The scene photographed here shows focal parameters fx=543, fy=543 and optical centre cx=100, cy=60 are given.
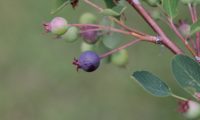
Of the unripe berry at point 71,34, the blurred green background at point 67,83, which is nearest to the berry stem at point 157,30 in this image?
the unripe berry at point 71,34

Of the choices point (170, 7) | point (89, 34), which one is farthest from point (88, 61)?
point (170, 7)

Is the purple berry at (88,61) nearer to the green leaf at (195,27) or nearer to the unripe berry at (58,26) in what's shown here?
the unripe berry at (58,26)

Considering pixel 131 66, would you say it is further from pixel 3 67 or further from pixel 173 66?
pixel 173 66

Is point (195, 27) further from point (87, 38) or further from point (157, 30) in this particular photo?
point (87, 38)

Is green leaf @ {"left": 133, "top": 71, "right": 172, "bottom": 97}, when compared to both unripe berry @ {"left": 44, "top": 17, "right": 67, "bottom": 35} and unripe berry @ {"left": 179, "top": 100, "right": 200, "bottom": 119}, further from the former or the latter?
unripe berry @ {"left": 44, "top": 17, "right": 67, "bottom": 35}

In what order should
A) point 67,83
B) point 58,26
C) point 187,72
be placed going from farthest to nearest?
point 67,83 < point 58,26 < point 187,72

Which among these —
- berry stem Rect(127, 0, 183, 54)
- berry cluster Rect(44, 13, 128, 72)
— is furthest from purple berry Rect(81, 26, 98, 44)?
berry stem Rect(127, 0, 183, 54)

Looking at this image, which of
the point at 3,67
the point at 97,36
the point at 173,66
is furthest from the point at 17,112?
the point at 173,66
